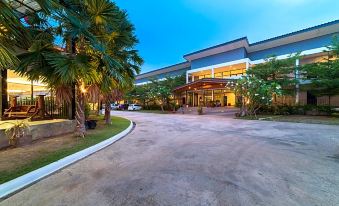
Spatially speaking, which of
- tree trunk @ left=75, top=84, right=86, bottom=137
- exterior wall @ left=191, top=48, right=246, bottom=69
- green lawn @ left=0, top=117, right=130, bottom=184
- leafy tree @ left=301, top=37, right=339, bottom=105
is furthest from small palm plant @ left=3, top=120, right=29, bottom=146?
exterior wall @ left=191, top=48, right=246, bottom=69

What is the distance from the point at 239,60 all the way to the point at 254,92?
46.4 feet

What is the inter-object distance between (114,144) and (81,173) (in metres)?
3.40

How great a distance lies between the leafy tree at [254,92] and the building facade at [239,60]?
2.60 metres

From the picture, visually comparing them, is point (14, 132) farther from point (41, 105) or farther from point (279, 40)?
point (279, 40)

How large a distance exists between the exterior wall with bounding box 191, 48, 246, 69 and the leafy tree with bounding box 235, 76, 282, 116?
14.7m

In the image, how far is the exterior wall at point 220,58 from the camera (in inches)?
1344

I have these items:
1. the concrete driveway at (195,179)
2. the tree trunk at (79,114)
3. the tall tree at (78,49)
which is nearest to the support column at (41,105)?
the tall tree at (78,49)

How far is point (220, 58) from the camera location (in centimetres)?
3738

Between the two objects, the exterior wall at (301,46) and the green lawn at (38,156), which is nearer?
the green lawn at (38,156)

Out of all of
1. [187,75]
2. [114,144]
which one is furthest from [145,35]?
[114,144]

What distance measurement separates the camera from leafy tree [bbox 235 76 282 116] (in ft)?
62.5

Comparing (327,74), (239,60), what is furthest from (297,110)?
(239,60)

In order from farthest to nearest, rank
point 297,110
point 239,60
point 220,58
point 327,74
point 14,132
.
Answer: point 220,58, point 239,60, point 297,110, point 327,74, point 14,132

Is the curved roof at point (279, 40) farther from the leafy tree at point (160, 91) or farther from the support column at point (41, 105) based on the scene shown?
the support column at point (41, 105)
